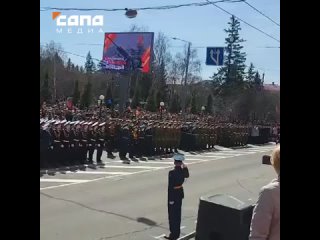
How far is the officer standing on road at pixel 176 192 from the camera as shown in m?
7.57

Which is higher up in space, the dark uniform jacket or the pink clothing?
the pink clothing

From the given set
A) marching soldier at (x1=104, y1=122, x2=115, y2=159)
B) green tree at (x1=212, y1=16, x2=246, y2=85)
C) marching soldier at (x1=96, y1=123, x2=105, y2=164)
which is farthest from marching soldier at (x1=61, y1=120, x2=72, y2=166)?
green tree at (x1=212, y1=16, x2=246, y2=85)

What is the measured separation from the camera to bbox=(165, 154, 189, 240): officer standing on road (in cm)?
757

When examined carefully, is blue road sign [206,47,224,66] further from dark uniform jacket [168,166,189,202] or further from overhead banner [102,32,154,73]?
dark uniform jacket [168,166,189,202]

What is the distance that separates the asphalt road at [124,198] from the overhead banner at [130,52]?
17.8m

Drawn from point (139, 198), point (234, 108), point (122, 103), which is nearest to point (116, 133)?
point (139, 198)

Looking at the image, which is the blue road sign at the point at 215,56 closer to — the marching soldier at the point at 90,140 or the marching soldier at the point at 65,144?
the marching soldier at the point at 90,140

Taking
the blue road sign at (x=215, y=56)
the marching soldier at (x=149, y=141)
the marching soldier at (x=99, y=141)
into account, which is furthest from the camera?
the blue road sign at (x=215, y=56)

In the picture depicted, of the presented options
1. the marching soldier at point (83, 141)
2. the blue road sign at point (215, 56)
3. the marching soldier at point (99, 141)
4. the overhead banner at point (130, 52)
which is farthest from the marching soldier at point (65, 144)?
the overhead banner at point (130, 52)

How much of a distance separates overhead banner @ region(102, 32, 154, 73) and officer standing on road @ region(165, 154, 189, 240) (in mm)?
28794

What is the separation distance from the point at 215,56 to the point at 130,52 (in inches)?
340
